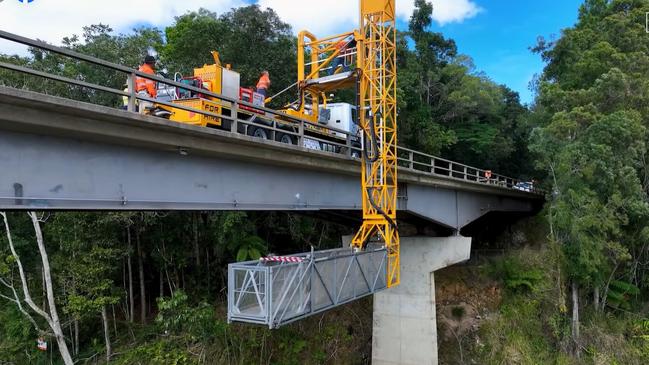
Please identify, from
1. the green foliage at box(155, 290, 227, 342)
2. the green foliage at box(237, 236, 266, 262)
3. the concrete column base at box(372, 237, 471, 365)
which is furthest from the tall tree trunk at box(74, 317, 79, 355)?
the concrete column base at box(372, 237, 471, 365)

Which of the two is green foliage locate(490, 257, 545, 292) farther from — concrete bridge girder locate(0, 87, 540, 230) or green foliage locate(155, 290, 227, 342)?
green foliage locate(155, 290, 227, 342)

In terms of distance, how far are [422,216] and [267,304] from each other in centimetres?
1019

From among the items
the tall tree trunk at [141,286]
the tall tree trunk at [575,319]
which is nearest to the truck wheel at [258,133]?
the tall tree trunk at [141,286]

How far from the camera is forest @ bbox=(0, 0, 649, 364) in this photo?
52.2ft

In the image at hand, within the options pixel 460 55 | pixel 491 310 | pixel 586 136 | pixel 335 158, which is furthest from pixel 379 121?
pixel 460 55

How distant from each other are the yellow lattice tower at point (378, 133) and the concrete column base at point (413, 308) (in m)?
4.23

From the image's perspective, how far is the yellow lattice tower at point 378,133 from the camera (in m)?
12.9

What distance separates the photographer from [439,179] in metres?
17.0

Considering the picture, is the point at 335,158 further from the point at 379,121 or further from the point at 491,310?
the point at 491,310

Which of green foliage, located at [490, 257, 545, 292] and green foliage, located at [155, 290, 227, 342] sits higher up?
green foliage, located at [490, 257, 545, 292]

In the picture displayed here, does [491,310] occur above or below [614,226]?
below

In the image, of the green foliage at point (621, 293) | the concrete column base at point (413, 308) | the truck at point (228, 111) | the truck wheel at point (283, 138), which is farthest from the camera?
the green foliage at point (621, 293)

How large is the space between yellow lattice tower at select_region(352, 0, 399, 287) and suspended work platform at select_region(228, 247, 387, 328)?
2649 millimetres

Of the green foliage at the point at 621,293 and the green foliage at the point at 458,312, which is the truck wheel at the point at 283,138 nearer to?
the green foliage at the point at 458,312
